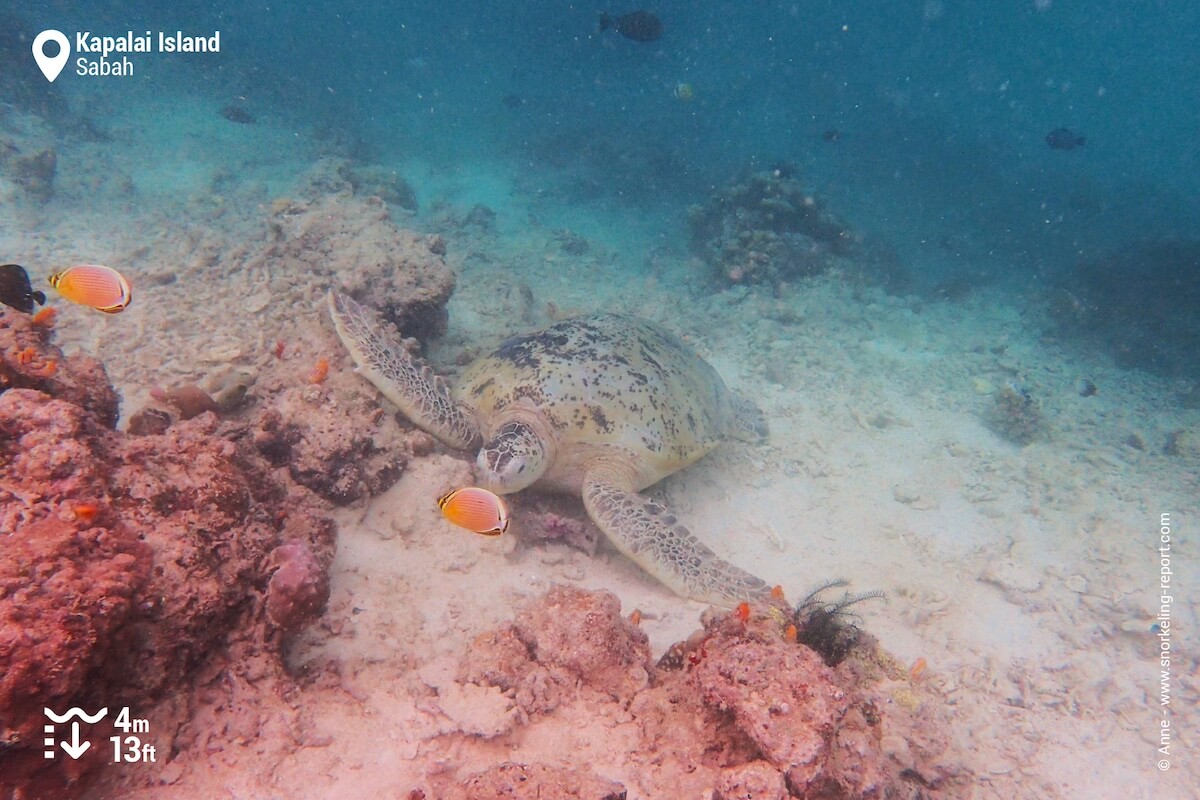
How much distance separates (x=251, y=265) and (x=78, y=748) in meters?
6.21

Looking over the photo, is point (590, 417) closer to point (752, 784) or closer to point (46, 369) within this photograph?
point (752, 784)

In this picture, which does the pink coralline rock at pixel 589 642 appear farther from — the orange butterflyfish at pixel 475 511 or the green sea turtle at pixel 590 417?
the green sea turtle at pixel 590 417

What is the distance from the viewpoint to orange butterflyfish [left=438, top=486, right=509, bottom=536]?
2.95 m

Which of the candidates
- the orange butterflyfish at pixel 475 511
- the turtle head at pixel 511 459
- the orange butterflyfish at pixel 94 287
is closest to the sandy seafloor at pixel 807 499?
the turtle head at pixel 511 459

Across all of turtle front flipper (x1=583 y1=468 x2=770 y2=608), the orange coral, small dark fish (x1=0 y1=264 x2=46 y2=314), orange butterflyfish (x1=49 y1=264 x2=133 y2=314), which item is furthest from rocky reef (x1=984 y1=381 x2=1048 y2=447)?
small dark fish (x1=0 y1=264 x2=46 y2=314)

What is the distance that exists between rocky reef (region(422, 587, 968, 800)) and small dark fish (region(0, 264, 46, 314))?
3339 millimetres

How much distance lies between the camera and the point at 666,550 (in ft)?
14.6

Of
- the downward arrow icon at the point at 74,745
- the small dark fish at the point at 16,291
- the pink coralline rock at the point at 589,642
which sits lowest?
the pink coralline rock at the point at 589,642

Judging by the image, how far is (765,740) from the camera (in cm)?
208

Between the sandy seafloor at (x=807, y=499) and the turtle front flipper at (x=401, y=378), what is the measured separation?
0.79ft

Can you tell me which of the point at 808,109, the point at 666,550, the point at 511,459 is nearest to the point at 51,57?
the point at 511,459

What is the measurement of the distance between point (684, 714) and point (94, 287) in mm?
4128

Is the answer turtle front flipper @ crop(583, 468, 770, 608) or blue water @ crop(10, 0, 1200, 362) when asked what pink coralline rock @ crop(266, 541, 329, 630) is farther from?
blue water @ crop(10, 0, 1200, 362)

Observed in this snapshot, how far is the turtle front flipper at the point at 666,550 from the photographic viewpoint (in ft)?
13.9
